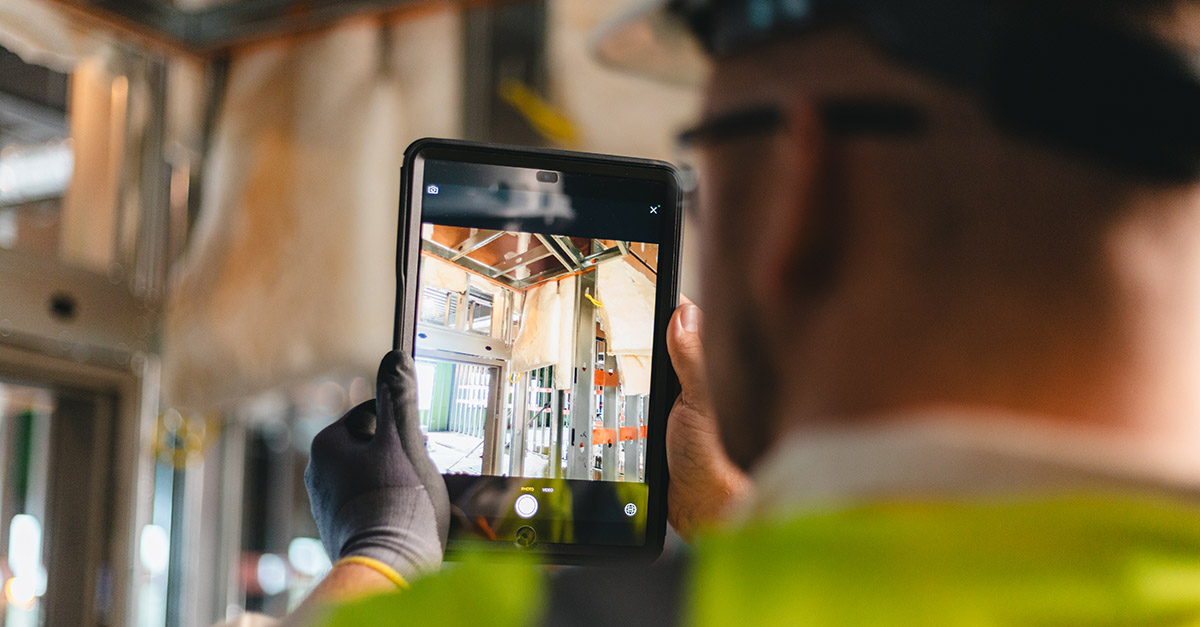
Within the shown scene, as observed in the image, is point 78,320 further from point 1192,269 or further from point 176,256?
point 1192,269

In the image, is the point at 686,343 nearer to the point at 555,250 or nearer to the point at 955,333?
the point at 555,250

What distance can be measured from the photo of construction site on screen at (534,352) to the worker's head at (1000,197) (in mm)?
341

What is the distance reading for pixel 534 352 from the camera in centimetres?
64

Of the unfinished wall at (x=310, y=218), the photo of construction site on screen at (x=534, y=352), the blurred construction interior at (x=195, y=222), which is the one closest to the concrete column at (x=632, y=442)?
the photo of construction site on screen at (x=534, y=352)

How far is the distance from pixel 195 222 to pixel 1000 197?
1653 mm

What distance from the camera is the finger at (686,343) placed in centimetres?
62

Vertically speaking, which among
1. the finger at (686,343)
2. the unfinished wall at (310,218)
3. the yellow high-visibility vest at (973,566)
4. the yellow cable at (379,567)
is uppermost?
the unfinished wall at (310,218)

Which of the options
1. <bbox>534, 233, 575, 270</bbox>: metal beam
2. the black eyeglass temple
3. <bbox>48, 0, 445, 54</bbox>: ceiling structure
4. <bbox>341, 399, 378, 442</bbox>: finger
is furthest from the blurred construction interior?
the black eyeglass temple

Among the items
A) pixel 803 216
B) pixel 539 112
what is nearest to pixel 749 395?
pixel 803 216

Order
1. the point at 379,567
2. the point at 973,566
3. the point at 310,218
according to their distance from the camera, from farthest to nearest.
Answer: the point at 310,218, the point at 379,567, the point at 973,566

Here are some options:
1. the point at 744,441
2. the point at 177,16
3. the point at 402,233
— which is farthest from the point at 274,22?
the point at 744,441

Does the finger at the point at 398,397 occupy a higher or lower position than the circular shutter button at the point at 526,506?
higher

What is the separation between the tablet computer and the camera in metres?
0.61

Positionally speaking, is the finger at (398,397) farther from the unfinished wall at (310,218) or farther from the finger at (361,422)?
the unfinished wall at (310,218)
